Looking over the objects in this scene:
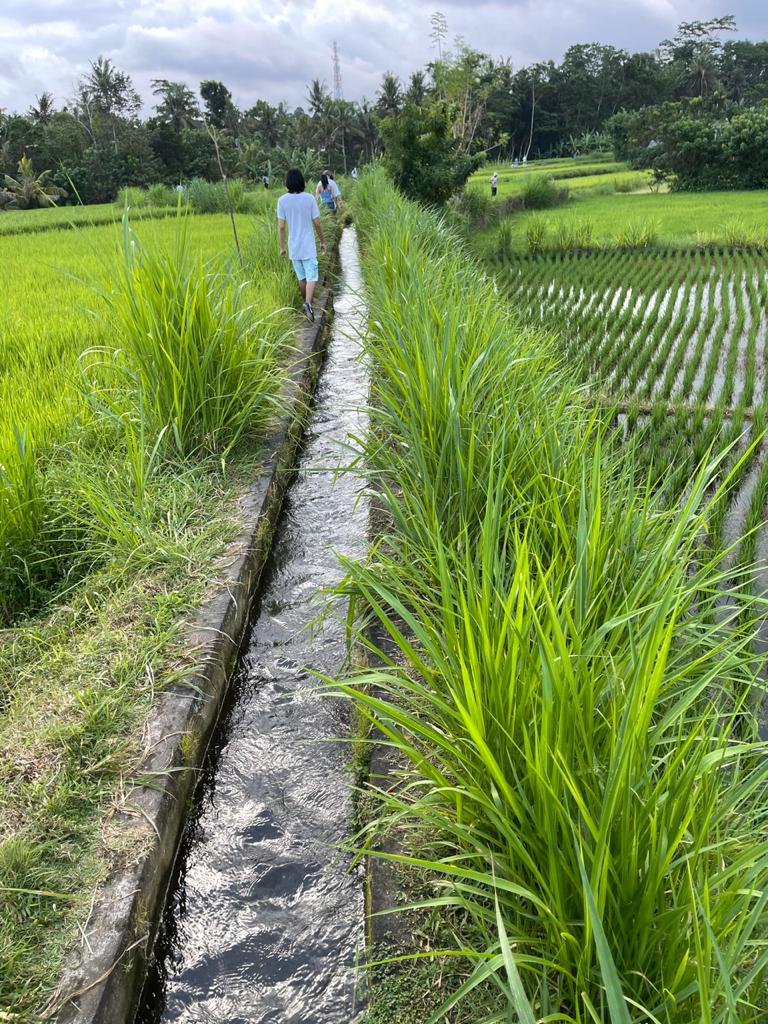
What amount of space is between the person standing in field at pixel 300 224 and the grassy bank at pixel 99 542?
5.75 ft

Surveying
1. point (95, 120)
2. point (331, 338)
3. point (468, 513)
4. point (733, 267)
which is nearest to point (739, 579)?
point (468, 513)

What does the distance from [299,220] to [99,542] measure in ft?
14.4

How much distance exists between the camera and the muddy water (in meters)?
1.51

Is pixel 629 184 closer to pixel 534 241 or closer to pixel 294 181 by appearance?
pixel 534 241

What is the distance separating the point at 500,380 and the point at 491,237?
1065 cm

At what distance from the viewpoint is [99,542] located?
2.60 m

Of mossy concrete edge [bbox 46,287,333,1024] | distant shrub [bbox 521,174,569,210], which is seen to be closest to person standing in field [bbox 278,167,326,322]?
mossy concrete edge [bbox 46,287,333,1024]

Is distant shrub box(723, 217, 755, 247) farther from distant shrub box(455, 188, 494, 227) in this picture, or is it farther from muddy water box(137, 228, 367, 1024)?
muddy water box(137, 228, 367, 1024)

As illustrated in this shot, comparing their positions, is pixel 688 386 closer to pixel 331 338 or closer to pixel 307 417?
pixel 307 417

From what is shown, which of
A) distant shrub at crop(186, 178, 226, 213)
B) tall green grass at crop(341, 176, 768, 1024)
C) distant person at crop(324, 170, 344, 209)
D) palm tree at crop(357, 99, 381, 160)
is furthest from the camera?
palm tree at crop(357, 99, 381, 160)

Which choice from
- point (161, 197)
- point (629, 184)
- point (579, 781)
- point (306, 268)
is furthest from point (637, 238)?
point (629, 184)

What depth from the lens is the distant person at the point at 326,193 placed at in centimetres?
1138

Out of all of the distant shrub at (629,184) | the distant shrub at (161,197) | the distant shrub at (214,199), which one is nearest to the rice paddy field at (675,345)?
the distant shrub at (214,199)

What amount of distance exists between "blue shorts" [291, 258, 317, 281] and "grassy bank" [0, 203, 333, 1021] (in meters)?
1.77
